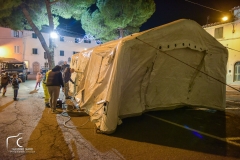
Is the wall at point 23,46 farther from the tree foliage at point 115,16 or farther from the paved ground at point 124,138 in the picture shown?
the paved ground at point 124,138

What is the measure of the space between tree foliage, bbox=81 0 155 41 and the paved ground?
47.2 ft

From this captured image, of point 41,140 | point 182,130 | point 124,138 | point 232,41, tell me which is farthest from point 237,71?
point 41,140

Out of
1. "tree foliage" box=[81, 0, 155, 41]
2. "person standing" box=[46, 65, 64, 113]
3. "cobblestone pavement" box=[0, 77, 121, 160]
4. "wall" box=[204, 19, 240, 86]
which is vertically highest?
"tree foliage" box=[81, 0, 155, 41]

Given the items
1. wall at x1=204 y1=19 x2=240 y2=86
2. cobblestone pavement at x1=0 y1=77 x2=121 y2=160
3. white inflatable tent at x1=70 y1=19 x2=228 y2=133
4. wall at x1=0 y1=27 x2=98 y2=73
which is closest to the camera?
cobblestone pavement at x1=0 y1=77 x2=121 y2=160

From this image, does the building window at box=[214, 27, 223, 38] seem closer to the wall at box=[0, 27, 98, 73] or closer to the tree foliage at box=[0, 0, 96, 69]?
the tree foliage at box=[0, 0, 96, 69]

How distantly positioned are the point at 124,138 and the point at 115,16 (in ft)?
53.7

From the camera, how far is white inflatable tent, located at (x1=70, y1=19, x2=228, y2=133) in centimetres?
488

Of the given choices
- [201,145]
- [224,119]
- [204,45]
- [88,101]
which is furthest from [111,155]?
[204,45]

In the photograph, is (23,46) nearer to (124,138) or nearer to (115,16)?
(115,16)

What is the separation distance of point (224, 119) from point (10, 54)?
33839mm

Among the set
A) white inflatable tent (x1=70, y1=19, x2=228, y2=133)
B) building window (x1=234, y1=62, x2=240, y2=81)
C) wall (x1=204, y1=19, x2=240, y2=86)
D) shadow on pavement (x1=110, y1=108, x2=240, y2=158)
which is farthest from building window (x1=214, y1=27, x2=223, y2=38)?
shadow on pavement (x1=110, y1=108, x2=240, y2=158)

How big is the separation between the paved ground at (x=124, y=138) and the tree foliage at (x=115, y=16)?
14.4 m

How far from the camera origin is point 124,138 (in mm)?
4504

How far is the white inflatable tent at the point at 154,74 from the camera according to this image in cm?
488
